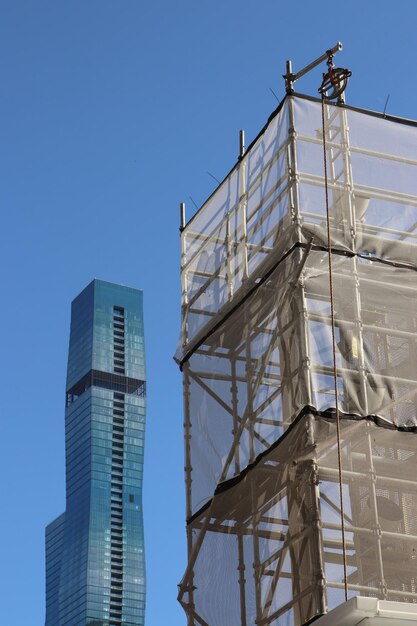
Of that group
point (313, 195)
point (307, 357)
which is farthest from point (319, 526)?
point (313, 195)

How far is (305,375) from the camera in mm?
15680

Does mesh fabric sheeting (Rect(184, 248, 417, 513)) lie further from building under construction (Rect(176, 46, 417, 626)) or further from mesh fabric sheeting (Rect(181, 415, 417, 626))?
mesh fabric sheeting (Rect(181, 415, 417, 626))

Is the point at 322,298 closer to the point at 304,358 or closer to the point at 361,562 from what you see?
the point at 304,358

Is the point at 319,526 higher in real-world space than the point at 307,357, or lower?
lower

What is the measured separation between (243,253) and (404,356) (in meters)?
2.93

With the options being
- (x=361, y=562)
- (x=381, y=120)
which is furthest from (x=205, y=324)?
(x=361, y=562)

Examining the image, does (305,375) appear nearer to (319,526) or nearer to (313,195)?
(319,526)

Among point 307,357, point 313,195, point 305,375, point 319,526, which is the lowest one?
point 319,526

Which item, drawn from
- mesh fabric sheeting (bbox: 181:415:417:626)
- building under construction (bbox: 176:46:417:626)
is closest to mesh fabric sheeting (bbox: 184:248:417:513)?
building under construction (bbox: 176:46:417:626)

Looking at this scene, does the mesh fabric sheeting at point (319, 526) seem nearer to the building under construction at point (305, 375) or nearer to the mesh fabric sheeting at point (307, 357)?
the building under construction at point (305, 375)

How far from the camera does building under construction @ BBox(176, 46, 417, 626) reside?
1520 centimetres

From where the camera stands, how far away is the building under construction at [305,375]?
15203 millimetres

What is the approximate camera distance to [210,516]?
1734 centimetres

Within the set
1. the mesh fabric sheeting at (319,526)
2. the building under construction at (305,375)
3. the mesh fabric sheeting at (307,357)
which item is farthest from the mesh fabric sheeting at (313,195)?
the mesh fabric sheeting at (319,526)
